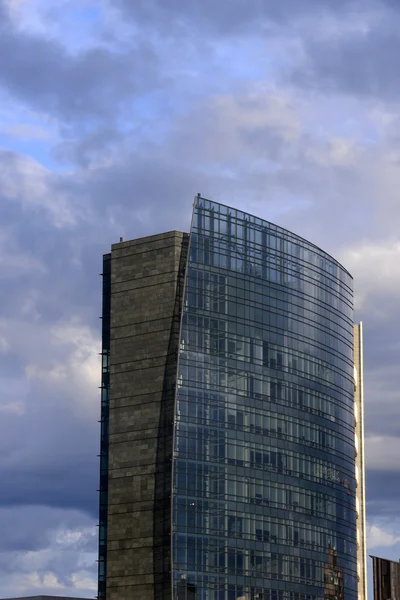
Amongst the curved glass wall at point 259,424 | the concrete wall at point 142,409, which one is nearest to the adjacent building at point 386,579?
the curved glass wall at point 259,424

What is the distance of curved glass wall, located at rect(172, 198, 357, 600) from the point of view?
151250 mm

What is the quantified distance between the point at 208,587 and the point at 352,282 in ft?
207

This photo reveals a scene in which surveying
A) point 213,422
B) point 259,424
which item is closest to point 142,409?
point 213,422

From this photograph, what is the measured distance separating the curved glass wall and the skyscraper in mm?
217

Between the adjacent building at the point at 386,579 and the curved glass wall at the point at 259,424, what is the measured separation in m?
20.6

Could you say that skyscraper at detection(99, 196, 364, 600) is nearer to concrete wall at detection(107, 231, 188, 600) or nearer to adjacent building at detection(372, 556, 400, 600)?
concrete wall at detection(107, 231, 188, 600)

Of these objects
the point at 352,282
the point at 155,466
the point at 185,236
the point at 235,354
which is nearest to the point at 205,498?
the point at 155,466

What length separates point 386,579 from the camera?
456 ft

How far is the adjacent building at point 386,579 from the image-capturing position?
138 m

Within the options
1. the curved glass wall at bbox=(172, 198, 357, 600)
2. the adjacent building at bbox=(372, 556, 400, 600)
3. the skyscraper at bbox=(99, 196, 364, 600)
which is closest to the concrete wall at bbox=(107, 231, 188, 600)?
the skyscraper at bbox=(99, 196, 364, 600)

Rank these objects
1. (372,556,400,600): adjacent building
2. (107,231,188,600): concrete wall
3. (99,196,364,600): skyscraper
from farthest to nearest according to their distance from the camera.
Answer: (99,196,364,600): skyscraper < (107,231,188,600): concrete wall < (372,556,400,600): adjacent building

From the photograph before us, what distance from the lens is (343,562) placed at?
178 metres

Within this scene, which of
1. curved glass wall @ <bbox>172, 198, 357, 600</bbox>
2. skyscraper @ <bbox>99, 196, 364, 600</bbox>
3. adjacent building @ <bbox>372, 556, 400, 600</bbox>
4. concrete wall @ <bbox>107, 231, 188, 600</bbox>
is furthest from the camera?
curved glass wall @ <bbox>172, 198, 357, 600</bbox>

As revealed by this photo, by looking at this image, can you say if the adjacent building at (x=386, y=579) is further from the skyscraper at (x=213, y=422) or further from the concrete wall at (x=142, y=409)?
the concrete wall at (x=142, y=409)
